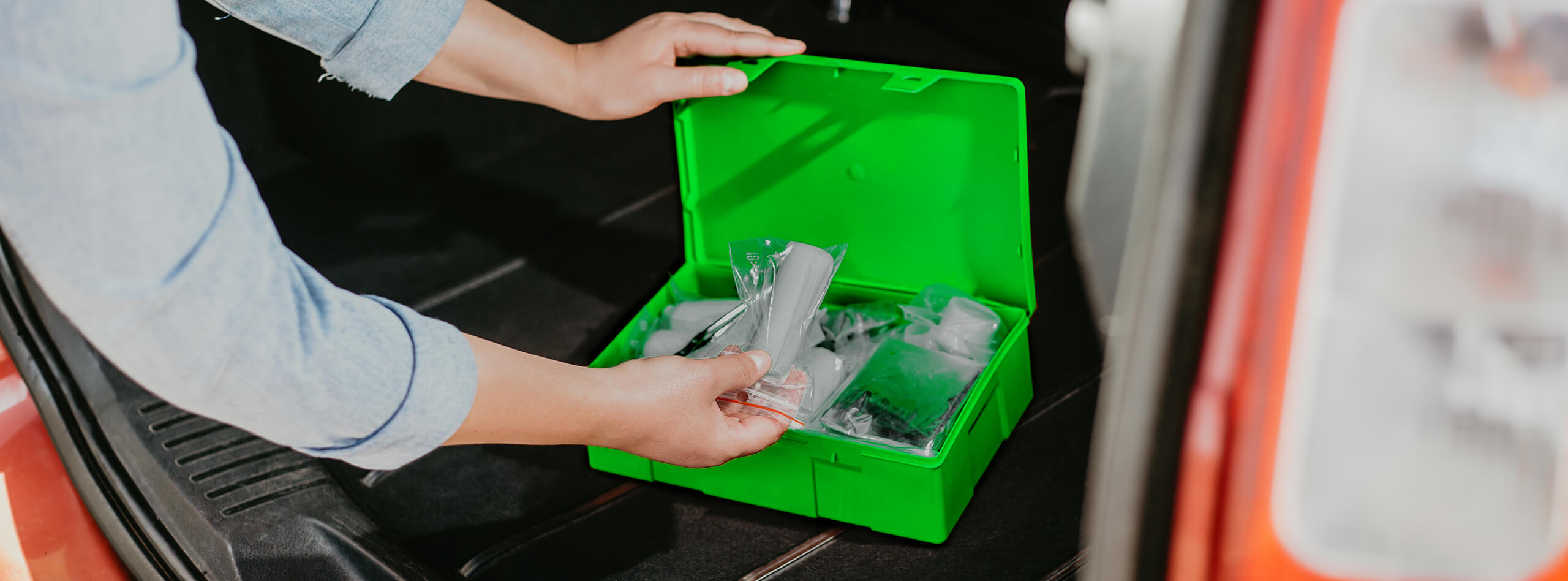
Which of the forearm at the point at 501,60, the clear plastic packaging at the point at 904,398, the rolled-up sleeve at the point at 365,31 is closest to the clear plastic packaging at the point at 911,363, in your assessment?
the clear plastic packaging at the point at 904,398

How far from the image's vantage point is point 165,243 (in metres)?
0.49

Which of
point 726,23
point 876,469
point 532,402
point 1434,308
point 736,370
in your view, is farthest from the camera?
point 726,23

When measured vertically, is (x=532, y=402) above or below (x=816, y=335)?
above

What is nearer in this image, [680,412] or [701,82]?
[680,412]

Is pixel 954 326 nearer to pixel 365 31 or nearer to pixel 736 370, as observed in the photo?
pixel 736 370

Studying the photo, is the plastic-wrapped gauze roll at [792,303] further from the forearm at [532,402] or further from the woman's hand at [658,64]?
the forearm at [532,402]

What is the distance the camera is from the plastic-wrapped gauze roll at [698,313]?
116cm

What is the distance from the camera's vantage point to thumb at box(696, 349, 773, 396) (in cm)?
82

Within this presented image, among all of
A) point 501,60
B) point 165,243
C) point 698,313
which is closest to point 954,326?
point 698,313

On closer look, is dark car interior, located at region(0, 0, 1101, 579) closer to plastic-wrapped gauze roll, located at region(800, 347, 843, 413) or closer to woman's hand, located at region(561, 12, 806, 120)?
plastic-wrapped gauze roll, located at region(800, 347, 843, 413)

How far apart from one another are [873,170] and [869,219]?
0.06 metres

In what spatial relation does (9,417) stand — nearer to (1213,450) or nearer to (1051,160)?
(1213,450)

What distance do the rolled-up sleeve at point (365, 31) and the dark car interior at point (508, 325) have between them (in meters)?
0.32

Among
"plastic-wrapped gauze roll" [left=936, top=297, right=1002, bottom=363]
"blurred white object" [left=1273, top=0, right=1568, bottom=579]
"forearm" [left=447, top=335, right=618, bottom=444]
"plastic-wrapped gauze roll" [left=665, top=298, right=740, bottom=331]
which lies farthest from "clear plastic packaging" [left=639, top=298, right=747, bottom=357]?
"blurred white object" [left=1273, top=0, right=1568, bottom=579]
